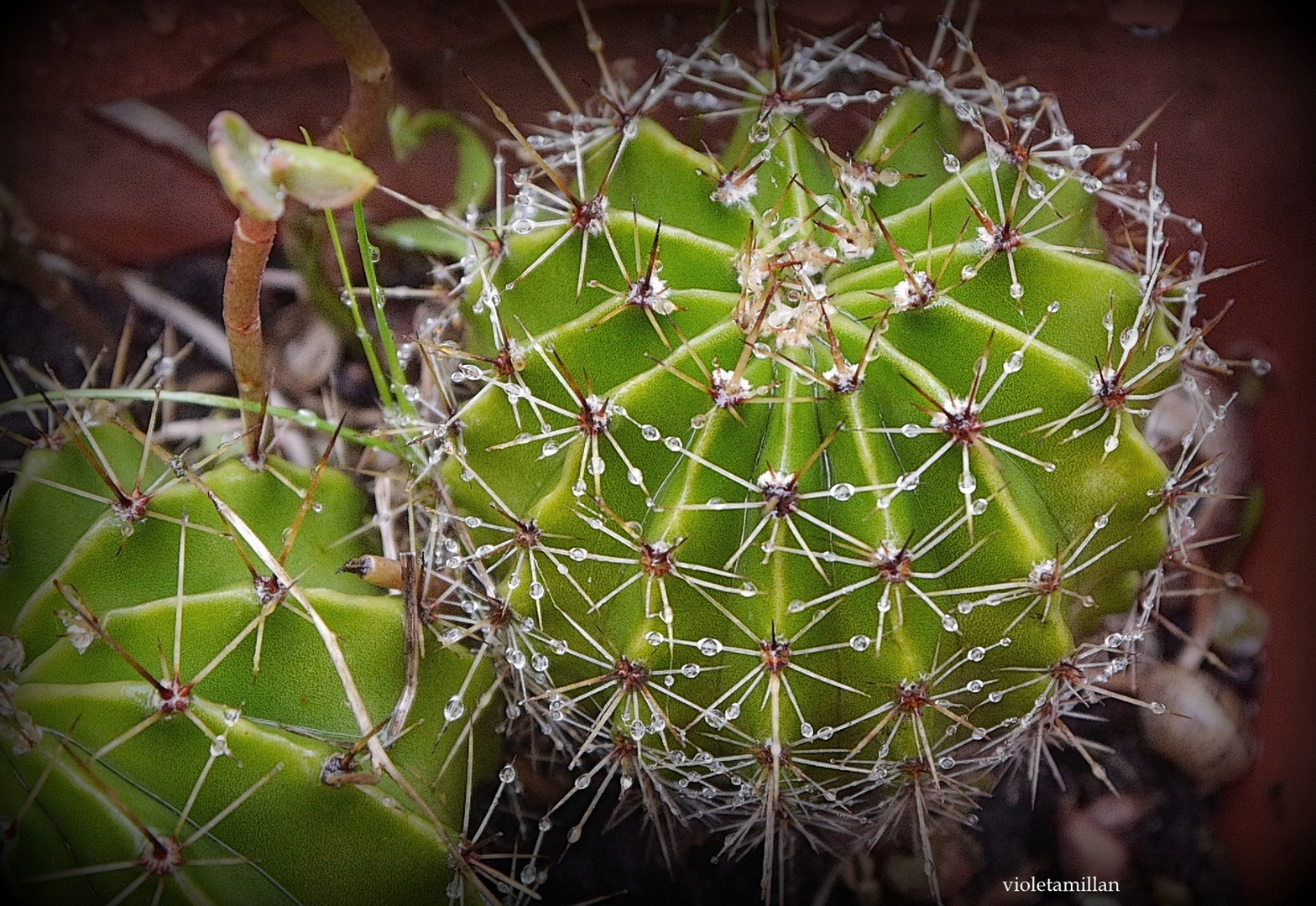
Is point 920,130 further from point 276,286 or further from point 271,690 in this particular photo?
point 276,286

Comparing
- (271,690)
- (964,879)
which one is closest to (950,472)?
(271,690)

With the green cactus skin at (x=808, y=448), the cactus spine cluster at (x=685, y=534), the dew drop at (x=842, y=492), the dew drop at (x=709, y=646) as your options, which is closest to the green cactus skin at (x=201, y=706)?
the cactus spine cluster at (x=685, y=534)

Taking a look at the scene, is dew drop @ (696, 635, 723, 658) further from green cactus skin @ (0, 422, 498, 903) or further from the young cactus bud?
the young cactus bud

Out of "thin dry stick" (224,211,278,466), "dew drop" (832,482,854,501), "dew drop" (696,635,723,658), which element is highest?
"thin dry stick" (224,211,278,466)

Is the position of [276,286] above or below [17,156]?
below

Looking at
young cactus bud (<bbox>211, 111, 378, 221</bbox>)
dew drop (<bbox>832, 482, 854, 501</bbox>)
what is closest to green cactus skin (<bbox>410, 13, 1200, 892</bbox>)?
dew drop (<bbox>832, 482, 854, 501</bbox>)

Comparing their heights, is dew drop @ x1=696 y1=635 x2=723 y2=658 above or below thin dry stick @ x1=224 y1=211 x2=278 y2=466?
below
